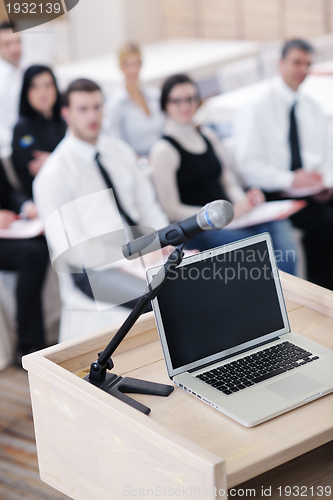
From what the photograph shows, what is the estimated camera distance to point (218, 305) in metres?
1.20

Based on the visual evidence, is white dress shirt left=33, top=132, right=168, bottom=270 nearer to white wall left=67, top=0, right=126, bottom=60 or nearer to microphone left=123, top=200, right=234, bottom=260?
microphone left=123, top=200, right=234, bottom=260

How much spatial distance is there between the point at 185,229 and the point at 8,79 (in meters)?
3.27

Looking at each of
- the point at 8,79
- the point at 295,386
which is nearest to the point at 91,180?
the point at 295,386

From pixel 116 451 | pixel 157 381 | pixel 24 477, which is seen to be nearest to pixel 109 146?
pixel 24 477

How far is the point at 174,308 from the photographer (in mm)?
1151

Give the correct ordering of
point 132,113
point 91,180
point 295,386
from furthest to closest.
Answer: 1. point 132,113
2. point 91,180
3. point 295,386

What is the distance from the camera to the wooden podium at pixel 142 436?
2.93 feet

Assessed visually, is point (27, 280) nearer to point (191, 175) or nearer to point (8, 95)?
point (191, 175)

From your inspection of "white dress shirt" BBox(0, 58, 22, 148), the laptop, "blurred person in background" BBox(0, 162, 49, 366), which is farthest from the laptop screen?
"white dress shirt" BBox(0, 58, 22, 148)

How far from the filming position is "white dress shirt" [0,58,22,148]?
12.4 ft

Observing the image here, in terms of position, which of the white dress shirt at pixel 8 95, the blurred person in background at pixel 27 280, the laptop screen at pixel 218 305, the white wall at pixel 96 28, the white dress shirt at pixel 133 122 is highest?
the white wall at pixel 96 28

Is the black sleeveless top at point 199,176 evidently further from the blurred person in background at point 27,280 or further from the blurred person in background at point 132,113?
the blurred person in background at point 132,113

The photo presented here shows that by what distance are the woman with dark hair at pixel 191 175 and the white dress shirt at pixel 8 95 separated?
1400mm

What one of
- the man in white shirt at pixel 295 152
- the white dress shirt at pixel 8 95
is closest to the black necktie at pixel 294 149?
the man in white shirt at pixel 295 152
